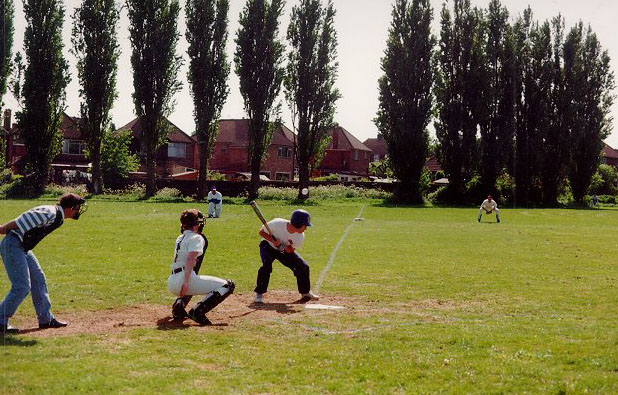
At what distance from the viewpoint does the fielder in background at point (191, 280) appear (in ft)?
32.0

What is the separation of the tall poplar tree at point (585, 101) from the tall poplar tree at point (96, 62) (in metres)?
44.4

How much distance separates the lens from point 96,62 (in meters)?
58.5

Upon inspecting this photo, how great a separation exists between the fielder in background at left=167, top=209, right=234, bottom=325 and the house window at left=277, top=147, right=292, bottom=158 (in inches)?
3201

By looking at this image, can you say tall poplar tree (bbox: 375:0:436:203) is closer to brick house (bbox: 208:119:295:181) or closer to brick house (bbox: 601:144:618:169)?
brick house (bbox: 208:119:295:181)

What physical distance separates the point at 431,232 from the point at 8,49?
147ft

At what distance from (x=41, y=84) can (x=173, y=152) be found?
27.1 m

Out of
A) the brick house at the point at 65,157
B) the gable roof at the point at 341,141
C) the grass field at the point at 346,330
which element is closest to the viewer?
the grass field at the point at 346,330

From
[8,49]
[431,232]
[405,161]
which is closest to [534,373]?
[431,232]

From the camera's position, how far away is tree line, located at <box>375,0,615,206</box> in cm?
5991

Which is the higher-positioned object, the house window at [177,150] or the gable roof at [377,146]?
the gable roof at [377,146]

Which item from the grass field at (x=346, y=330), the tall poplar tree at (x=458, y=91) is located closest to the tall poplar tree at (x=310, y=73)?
the tall poplar tree at (x=458, y=91)

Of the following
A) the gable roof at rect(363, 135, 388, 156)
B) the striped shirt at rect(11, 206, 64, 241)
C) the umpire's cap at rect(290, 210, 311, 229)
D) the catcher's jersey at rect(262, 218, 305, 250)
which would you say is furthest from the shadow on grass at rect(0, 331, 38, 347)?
the gable roof at rect(363, 135, 388, 156)

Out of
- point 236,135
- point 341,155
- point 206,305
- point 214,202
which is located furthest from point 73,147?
point 206,305

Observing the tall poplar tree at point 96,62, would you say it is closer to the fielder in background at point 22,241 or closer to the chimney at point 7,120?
the chimney at point 7,120
